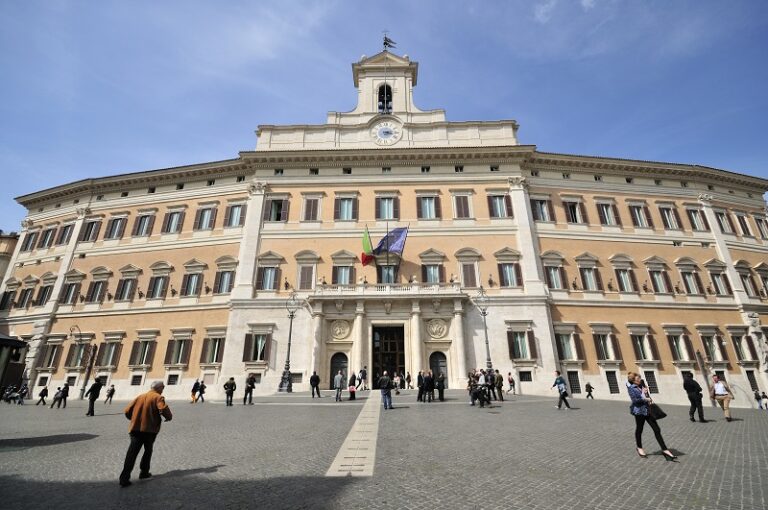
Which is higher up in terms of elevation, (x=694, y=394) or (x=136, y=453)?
(x=694, y=394)

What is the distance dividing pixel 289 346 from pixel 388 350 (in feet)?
20.6

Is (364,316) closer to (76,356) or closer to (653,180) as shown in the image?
(76,356)

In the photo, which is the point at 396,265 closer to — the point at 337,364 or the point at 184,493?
the point at 337,364

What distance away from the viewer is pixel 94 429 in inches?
428

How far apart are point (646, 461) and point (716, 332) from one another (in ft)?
83.8

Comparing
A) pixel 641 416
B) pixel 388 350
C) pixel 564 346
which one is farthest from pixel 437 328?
pixel 641 416

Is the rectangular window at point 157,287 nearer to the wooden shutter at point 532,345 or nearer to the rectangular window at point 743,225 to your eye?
the wooden shutter at point 532,345

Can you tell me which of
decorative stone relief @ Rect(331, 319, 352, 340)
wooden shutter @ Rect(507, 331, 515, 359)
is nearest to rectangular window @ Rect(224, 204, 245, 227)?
decorative stone relief @ Rect(331, 319, 352, 340)

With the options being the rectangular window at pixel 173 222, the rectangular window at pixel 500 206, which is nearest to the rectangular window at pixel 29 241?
the rectangular window at pixel 173 222

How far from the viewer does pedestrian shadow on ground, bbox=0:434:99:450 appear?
Result: 840 cm

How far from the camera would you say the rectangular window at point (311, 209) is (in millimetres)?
27125

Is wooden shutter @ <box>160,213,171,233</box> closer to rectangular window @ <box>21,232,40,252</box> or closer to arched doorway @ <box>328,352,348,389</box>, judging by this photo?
rectangular window @ <box>21,232,40,252</box>

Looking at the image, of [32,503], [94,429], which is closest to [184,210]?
[94,429]

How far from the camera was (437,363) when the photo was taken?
22.9 metres
